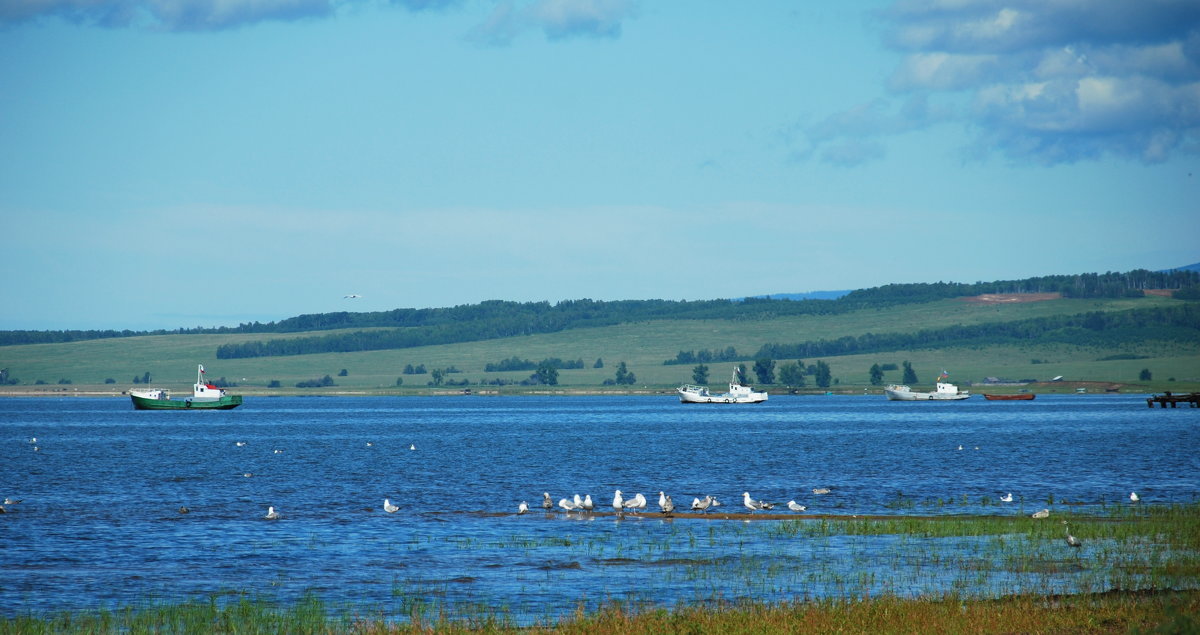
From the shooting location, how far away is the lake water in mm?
28953

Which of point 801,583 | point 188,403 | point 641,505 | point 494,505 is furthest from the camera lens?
point 188,403

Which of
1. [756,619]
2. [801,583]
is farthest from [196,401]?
[756,619]

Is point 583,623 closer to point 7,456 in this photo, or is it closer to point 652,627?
point 652,627

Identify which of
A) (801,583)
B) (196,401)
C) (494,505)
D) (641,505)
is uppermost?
(196,401)

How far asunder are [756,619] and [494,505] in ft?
84.5

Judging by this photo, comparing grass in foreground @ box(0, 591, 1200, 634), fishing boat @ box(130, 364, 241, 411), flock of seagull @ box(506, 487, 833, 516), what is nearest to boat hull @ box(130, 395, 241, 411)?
fishing boat @ box(130, 364, 241, 411)

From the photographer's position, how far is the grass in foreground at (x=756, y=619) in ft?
70.4

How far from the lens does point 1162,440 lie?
8956 centimetres

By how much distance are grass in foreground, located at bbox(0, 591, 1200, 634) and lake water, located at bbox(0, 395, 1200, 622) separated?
5.73 ft

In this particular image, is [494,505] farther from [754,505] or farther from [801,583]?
[801,583]

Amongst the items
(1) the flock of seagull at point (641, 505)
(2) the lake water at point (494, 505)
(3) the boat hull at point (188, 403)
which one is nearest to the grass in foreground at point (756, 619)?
(2) the lake water at point (494, 505)

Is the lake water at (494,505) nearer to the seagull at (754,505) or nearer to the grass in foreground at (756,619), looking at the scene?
the grass in foreground at (756,619)

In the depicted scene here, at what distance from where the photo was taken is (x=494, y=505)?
47281 millimetres

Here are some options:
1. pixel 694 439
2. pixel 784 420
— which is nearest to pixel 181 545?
pixel 694 439
